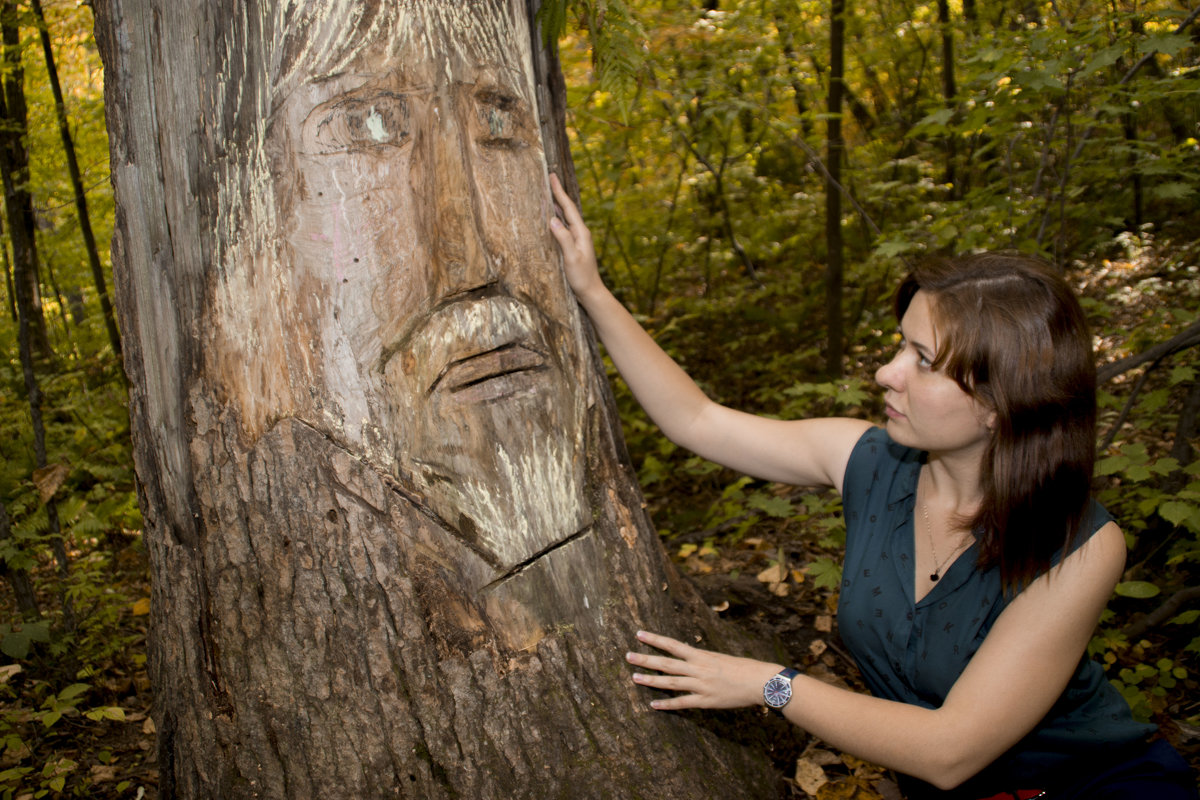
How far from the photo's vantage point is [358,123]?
173cm

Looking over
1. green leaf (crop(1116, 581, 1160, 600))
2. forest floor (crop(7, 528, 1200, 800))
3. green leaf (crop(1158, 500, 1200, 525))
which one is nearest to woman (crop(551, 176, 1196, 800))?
forest floor (crop(7, 528, 1200, 800))

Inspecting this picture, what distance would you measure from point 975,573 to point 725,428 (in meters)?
0.79

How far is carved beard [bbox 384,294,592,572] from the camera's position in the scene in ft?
5.91

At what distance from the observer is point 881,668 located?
2105 millimetres

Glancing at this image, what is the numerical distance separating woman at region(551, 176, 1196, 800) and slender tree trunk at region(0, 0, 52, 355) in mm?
3076

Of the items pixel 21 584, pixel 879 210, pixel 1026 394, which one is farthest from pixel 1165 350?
pixel 879 210

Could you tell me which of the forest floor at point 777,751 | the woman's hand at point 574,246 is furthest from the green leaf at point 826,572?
the woman's hand at point 574,246

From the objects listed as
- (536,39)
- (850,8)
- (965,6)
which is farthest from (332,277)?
(965,6)

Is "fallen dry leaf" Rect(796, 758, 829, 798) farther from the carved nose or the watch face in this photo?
the carved nose

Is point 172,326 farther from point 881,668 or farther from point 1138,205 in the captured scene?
point 1138,205

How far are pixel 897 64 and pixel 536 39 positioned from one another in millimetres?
9183

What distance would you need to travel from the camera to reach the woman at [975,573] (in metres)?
1.75

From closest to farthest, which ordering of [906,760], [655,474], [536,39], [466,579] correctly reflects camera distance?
[906,760] < [466,579] < [536,39] < [655,474]

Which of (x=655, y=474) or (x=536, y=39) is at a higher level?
(x=536, y=39)
